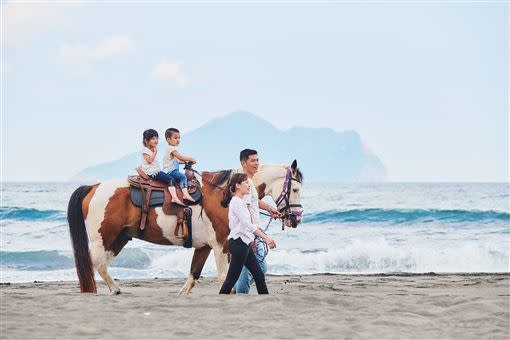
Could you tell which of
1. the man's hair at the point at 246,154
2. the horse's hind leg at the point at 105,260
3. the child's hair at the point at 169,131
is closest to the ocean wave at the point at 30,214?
the horse's hind leg at the point at 105,260

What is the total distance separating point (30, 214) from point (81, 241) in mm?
30670

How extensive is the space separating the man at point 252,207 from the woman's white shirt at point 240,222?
0.21 m

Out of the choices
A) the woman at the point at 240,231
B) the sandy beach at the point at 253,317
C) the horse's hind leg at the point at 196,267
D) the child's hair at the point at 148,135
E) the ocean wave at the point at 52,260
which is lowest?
the ocean wave at the point at 52,260

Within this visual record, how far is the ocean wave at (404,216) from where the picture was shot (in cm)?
3553

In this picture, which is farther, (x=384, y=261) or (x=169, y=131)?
(x=384, y=261)

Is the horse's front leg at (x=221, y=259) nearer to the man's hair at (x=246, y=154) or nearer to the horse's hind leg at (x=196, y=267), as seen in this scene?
the horse's hind leg at (x=196, y=267)

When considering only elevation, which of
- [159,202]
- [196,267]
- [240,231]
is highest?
[159,202]

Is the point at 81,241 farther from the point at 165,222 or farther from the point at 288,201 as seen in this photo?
the point at 288,201

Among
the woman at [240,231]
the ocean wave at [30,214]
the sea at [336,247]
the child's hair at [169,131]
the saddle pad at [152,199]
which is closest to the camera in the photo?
the woman at [240,231]

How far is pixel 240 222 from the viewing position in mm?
8094

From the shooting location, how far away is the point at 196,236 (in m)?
9.08

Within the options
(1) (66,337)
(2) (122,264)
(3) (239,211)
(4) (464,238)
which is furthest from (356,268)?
(1) (66,337)

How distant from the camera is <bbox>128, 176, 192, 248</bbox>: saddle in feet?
29.7

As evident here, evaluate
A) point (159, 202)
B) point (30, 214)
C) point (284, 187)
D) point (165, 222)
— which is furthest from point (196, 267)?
point (30, 214)
